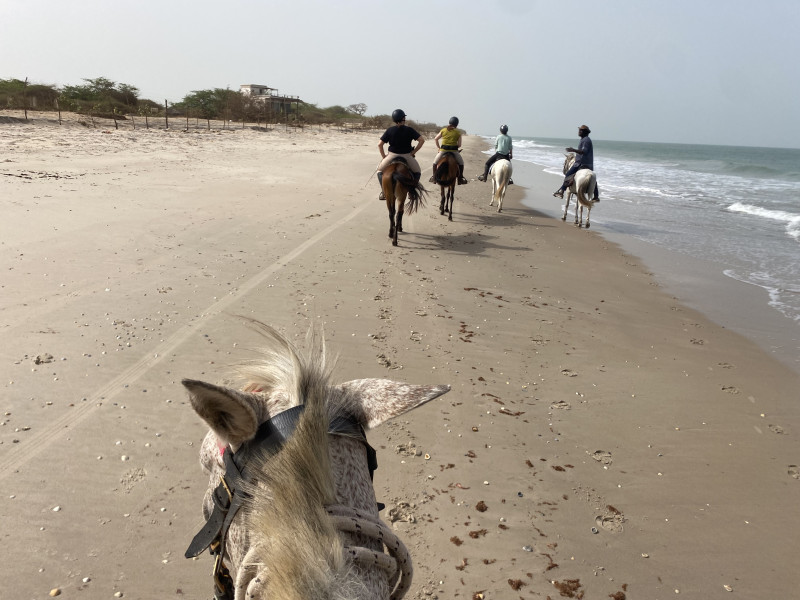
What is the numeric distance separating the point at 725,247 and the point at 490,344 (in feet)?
30.0

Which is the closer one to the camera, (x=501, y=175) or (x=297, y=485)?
(x=297, y=485)

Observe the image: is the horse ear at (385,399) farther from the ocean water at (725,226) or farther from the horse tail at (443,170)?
the horse tail at (443,170)

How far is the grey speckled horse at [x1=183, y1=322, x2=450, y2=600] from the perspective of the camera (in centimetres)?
109

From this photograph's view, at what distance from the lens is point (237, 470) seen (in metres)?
1.39

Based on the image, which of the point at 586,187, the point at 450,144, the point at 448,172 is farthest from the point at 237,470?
the point at 586,187

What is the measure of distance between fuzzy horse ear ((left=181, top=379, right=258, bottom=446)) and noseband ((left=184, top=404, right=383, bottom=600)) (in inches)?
1.4

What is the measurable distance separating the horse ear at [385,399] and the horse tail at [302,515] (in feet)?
0.59

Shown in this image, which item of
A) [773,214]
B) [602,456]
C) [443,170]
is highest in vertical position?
[443,170]

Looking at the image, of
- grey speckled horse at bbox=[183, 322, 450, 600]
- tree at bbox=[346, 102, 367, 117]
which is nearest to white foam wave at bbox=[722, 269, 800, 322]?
grey speckled horse at bbox=[183, 322, 450, 600]

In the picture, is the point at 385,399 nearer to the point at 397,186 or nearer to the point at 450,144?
the point at 397,186

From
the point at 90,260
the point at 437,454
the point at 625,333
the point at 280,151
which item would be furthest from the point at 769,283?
the point at 280,151

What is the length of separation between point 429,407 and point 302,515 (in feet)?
10.2

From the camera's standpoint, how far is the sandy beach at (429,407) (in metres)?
2.82

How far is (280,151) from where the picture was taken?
21.7 meters
